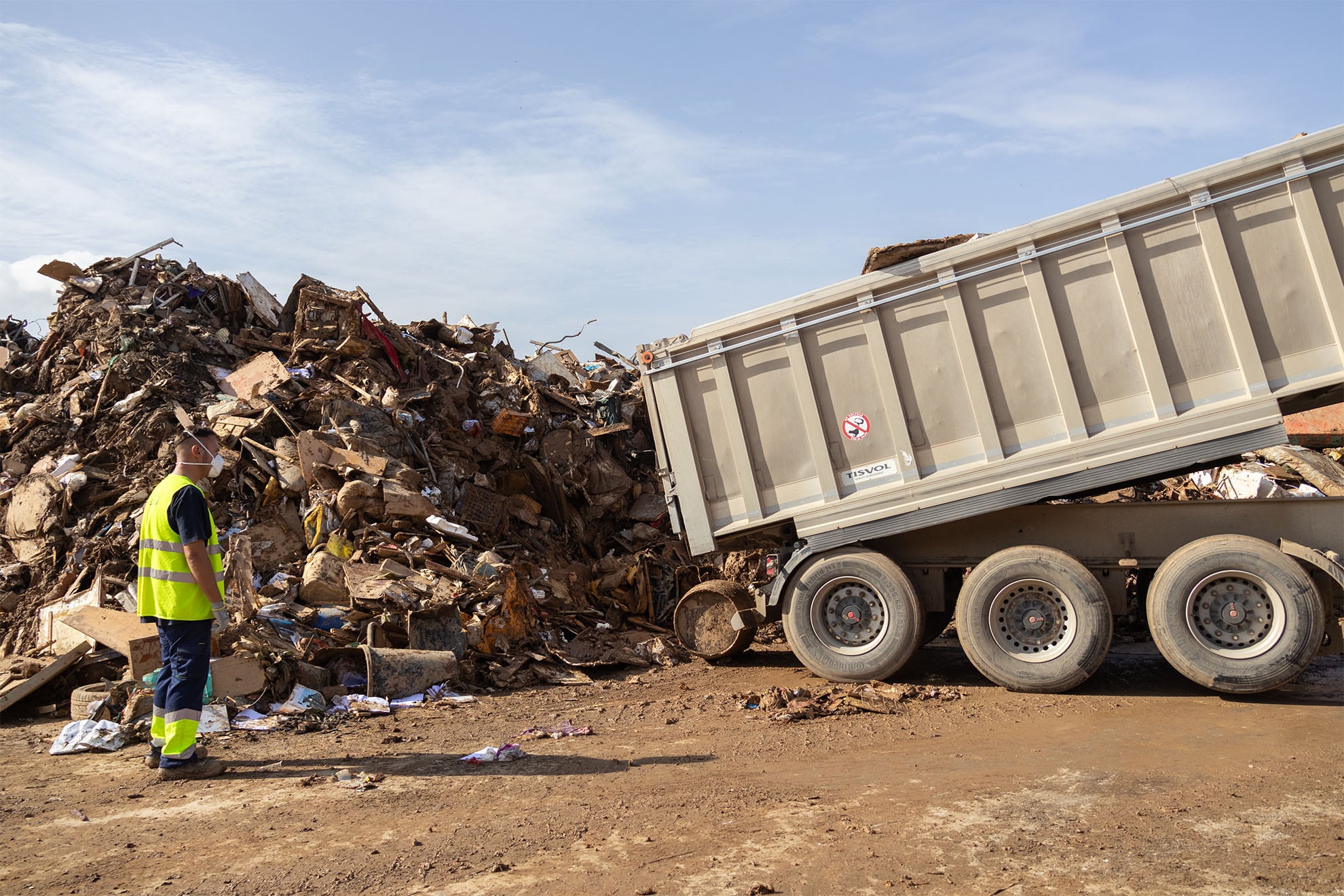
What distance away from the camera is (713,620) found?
7945 millimetres

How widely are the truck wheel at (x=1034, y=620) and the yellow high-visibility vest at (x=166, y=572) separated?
15.6ft

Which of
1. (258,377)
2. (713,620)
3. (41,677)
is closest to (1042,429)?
(713,620)

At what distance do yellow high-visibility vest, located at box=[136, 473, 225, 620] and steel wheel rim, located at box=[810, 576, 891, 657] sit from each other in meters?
4.06

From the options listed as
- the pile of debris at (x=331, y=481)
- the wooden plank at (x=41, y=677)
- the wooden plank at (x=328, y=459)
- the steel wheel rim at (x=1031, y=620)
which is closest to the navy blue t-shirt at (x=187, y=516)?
the pile of debris at (x=331, y=481)

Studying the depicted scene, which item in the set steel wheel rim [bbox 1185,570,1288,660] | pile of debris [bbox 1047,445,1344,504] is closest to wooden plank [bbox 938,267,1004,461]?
steel wheel rim [bbox 1185,570,1288,660]

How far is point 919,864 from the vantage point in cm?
348

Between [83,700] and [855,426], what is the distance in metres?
5.55

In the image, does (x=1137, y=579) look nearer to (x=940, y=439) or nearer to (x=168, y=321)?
(x=940, y=439)

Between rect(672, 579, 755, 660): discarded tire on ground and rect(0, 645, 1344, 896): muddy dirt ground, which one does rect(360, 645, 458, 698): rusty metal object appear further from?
rect(672, 579, 755, 660): discarded tire on ground

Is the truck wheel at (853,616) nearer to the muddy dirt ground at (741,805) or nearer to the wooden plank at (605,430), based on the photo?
the muddy dirt ground at (741,805)

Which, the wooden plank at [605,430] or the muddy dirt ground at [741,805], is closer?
the muddy dirt ground at [741,805]

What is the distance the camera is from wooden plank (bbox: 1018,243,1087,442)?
6.22 meters

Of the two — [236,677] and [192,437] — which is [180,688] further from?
[192,437]

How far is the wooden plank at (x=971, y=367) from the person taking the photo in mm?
6414
